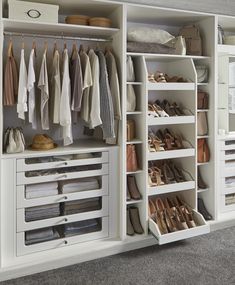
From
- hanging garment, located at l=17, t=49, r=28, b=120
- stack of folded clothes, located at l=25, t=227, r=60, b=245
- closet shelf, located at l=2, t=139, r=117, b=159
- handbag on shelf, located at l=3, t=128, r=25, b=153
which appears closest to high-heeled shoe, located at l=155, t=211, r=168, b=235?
closet shelf, located at l=2, t=139, r=117, b=159

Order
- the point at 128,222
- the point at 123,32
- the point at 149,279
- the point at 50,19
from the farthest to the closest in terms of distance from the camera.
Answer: the point at 128,222, the point at 123,32, the point at 50,19, the point at 149,279

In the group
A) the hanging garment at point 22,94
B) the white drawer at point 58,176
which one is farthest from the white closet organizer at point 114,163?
the hanging garment at point 22,94

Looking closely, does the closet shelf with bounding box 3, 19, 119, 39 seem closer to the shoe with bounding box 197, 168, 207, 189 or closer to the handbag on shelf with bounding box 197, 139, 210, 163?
the handbag on shelf with bounding box 197, 139, 210, 163

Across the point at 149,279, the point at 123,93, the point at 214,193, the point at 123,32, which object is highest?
the point at 123,32

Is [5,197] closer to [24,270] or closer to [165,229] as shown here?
[24,270]

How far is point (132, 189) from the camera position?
2779 millimetres

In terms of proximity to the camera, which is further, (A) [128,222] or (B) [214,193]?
(B) [214,193]

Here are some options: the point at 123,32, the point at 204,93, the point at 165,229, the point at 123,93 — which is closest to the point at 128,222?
the point at 165,229

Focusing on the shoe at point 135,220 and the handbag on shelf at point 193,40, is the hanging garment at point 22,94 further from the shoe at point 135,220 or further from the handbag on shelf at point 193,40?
the handbag on shelf at point 193,40

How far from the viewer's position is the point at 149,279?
2195mm

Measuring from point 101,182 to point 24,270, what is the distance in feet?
2.98

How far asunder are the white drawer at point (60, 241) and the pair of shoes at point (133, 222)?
235mm

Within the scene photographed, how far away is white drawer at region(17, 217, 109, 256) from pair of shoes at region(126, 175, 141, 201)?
310mm

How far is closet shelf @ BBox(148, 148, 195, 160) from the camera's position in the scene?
274 cm
